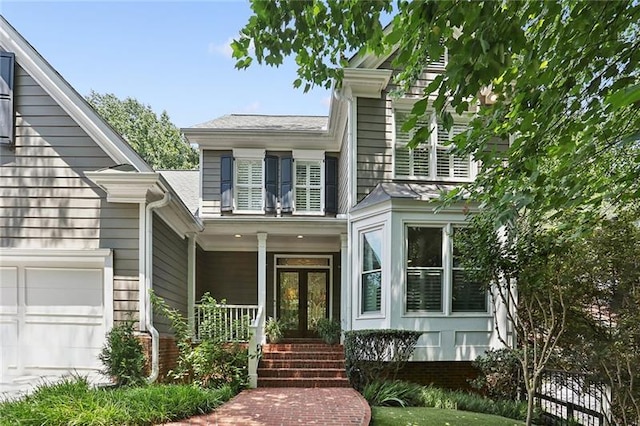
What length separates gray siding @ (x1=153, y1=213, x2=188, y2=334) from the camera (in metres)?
7.88

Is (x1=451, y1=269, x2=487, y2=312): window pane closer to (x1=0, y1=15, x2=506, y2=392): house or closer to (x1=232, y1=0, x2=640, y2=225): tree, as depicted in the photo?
(x1=0, y1=15, x2=506, y2=392): house

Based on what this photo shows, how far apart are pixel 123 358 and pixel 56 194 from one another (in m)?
3.04

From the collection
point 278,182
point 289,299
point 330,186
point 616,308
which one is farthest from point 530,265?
point 289,299

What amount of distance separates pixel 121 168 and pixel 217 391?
400 cm

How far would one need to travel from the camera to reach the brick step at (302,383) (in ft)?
27.1

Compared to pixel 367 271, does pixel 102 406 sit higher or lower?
lower

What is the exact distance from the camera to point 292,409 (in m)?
6.25

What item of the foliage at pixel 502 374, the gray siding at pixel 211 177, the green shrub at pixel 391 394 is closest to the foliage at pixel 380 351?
the green shrub at pixel 391 394

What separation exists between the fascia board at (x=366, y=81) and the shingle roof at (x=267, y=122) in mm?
2605

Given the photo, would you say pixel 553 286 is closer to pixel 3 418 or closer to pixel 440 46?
pixel 440 46

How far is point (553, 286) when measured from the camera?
6.59 meters

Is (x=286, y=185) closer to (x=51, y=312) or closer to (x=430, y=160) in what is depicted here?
(x=430, y=160)

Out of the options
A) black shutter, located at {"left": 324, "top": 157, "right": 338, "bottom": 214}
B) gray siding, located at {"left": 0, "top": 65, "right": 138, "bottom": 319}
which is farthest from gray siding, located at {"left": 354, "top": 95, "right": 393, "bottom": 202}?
gray siding, located at {"left": 0, "top": 65, "right": 138, "bottom": 319}

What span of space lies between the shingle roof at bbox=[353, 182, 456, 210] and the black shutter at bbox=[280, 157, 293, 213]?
3106 millimetres
